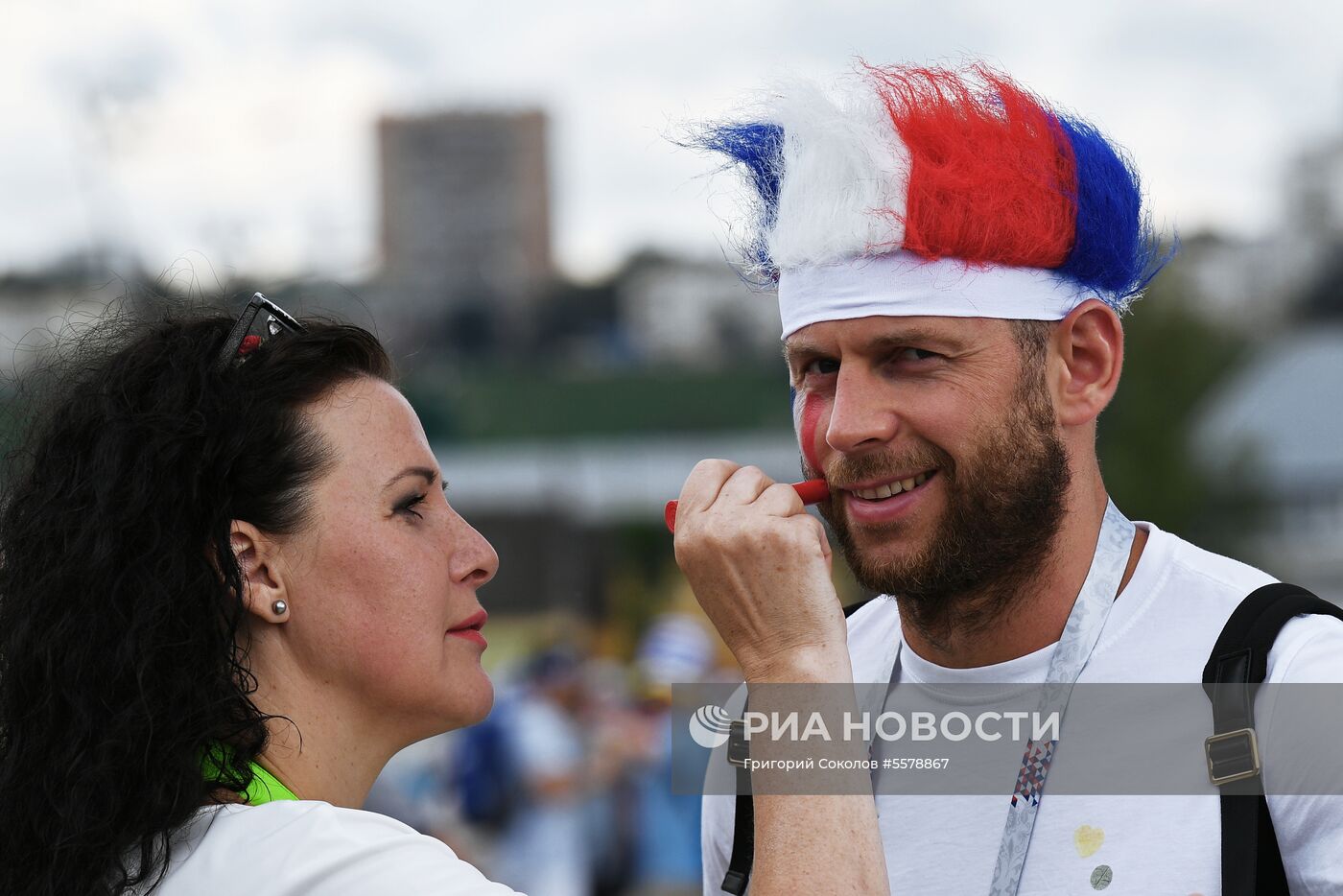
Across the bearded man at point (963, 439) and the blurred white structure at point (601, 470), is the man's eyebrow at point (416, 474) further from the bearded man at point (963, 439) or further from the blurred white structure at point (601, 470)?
the blurred white structure at point (601, 470)

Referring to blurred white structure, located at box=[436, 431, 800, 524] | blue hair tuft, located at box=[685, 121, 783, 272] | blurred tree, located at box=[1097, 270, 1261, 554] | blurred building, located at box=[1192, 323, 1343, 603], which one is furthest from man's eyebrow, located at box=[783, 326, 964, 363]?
blurred building, located at box=[1192, 323, 1343, 603]

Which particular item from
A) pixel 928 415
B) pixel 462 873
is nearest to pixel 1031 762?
pixel 928 415

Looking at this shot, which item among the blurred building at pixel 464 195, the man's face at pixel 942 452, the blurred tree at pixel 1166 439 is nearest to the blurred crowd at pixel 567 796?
the man's face at pixel 942 452

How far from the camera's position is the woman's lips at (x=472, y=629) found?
2494 millimetres

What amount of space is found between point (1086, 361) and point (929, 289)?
1.12 feet

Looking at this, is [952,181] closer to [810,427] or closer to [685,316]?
[810,427]

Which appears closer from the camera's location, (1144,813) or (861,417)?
(1144,813)

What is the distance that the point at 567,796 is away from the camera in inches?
337

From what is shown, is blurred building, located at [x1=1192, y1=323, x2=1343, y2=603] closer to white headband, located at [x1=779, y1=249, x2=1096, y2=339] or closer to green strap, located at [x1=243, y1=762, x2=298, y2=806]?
white headband, located at [x1=779, y1=249, x2=1096, y2=339]

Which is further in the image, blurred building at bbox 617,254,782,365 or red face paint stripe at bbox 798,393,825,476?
blurred building at bbox 617,254,782,365

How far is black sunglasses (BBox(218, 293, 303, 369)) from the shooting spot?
239cm

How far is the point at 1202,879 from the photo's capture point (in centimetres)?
205

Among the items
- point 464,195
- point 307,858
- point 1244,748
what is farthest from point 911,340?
point 464,195

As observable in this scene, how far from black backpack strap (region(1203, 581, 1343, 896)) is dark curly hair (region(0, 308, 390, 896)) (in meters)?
1.45
